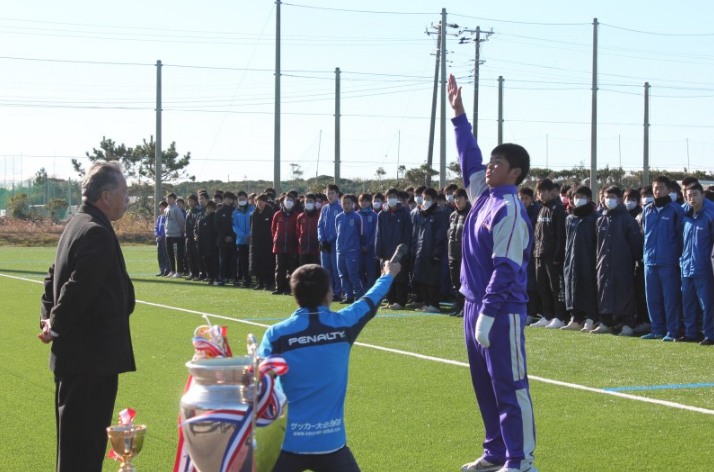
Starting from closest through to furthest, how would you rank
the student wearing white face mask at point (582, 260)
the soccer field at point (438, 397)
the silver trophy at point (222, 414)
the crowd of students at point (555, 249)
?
the silver trophy at point (222, 414), the soccer field at point (438, 397), the crowd of students at point (555, 249), the student wearing white face mask at point (582, 260)

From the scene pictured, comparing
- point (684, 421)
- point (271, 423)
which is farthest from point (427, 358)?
point (271, 423)

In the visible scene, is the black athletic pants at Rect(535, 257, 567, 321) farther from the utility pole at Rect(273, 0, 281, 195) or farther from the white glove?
the utility pole at Rect(273, 0, 281, 195)

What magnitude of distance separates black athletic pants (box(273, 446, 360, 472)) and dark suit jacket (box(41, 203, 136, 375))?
3.60 feet

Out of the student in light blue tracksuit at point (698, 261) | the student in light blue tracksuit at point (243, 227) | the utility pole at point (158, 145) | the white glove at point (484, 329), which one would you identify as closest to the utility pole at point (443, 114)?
the utility pole at point (158, 145)

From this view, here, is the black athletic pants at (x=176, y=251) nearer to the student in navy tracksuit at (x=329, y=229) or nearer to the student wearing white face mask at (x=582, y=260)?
the student in navy tracksuit at (x=329, y=229)

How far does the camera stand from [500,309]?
18.5ft

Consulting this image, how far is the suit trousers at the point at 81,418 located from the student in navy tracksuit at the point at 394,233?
11.5 m

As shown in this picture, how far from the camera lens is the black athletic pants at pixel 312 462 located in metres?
4.32

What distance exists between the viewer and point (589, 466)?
6.05 metres

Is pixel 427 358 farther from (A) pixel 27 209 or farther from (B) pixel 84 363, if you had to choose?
(A) pixel 27 209

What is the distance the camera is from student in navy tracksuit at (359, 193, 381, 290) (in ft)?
57.2

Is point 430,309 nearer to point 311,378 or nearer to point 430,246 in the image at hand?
point 430,246

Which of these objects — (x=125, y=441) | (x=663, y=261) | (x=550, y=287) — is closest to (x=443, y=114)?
(x=550, y=287)

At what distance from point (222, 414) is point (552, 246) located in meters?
10.7
